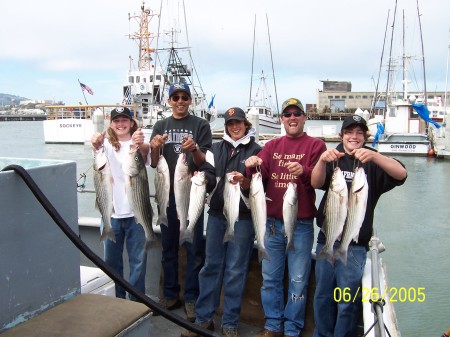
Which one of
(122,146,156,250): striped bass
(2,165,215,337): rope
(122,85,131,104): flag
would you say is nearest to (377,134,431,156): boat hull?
(122,85,131,104): flag

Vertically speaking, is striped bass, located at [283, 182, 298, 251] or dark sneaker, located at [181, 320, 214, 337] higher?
striped bass, located at [283, 182, 298, 251]

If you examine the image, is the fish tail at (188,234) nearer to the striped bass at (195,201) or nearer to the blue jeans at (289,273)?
the striped bass at (195,201)

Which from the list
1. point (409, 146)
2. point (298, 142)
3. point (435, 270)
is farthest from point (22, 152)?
point (298, 142)

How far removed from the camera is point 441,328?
22.8ft

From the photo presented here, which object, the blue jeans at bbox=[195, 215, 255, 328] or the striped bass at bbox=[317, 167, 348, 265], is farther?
the blue jeans at bbox=[195, 215, 255, 328]

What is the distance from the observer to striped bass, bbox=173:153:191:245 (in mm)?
3633

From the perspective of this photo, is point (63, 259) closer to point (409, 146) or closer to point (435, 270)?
point (435, 270)

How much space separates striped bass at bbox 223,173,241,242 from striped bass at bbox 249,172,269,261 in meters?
0.13

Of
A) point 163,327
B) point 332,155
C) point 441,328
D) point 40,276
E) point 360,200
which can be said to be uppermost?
point 332,155

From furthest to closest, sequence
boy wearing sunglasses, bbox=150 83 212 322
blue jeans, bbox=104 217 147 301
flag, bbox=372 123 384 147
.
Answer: flag, bbox=372 123 384 147, boy wearing sunglasses, bbox=150 83 212 322, blue jeans, bbox=104 217 147 301

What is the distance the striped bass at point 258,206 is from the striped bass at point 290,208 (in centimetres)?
17

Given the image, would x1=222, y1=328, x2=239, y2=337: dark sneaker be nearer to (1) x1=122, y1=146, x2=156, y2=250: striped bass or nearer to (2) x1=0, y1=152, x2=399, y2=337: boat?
(1) x1=122, y1=146, x2=156, y2=250: striped bass

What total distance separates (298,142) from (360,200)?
76 cm

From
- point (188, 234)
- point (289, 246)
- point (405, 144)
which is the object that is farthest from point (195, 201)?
point (405, 144)
